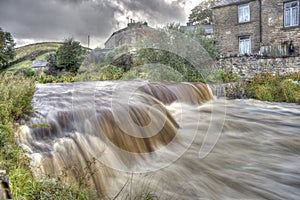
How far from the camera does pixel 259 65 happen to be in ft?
51.1

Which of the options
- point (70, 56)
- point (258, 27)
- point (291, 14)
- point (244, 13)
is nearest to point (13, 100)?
point (70, 56)

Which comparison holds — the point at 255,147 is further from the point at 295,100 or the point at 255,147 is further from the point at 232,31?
the point at 232,31

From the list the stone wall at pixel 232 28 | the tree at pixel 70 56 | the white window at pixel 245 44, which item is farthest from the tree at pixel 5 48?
the white window at pixel 245 44

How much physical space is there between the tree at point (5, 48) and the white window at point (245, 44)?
19281 millimetres

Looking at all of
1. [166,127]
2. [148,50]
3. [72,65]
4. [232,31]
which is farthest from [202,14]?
[166,127]

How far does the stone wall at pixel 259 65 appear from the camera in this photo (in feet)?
51.1

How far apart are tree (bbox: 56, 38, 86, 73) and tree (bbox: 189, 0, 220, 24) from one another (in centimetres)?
3102

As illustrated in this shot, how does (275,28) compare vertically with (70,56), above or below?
above

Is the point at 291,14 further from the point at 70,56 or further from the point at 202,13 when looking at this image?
the point at 202,13

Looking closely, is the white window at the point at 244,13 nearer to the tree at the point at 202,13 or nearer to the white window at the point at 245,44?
the white window at the point at 245,44

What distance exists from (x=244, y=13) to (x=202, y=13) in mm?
28198

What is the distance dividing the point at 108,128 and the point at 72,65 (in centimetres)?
1927

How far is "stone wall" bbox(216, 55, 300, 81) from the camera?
15.6 m

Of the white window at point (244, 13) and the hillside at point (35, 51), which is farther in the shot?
the hillside at point (35, 51)
